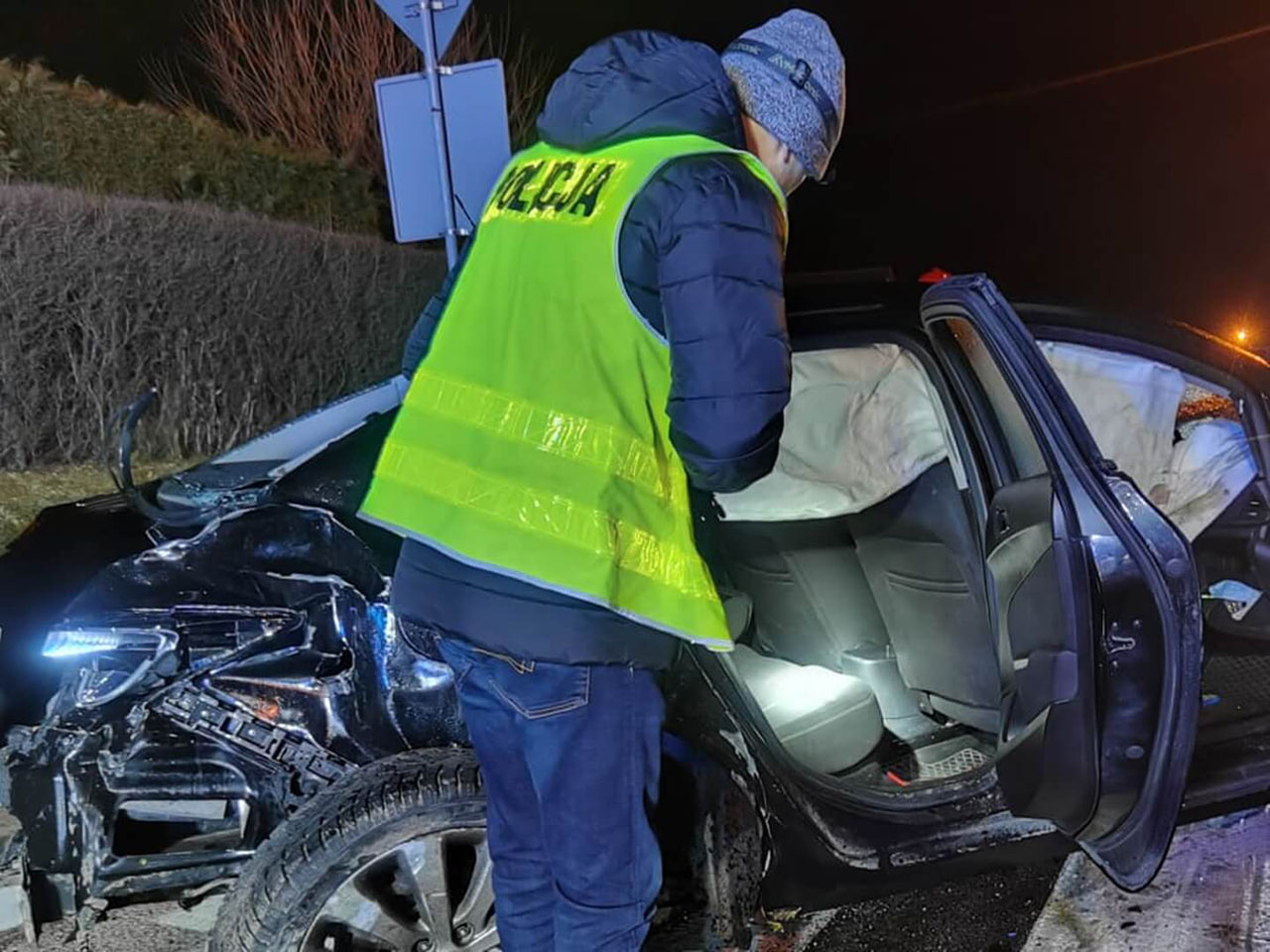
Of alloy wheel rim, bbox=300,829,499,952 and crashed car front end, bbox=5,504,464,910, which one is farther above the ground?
crashed car front end, bbox=5,504,464,910

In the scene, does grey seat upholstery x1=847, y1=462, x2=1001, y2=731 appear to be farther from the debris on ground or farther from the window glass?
the debris on ground

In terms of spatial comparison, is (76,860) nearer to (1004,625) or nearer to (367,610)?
(367,610)

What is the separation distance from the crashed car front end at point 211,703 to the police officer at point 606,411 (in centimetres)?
46

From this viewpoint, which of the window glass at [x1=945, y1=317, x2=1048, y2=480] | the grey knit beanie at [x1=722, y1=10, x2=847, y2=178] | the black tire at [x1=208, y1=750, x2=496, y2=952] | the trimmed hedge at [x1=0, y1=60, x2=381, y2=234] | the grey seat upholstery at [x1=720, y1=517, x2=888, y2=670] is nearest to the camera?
the grey knit beanie at [x1=722, y1=10, x2=847, y2=178]

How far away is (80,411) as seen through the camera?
560cm

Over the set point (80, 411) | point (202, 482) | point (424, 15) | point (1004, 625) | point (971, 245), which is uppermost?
point (424, 15)

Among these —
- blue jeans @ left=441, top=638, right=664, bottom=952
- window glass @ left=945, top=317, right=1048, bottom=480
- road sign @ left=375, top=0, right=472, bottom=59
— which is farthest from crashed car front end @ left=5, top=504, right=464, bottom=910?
road sign @ left=375, top=0, right=472, bottom=59

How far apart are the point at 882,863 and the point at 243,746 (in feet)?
4.16

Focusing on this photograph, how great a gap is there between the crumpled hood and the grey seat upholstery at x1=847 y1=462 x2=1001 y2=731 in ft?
4.36

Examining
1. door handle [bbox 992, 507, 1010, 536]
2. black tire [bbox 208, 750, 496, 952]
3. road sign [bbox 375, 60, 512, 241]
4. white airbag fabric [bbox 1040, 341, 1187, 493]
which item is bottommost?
black tire [bbox 208, 750, 496, 952]

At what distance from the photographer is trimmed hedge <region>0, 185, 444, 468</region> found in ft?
17.2

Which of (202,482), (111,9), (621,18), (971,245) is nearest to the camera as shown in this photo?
(202,482)

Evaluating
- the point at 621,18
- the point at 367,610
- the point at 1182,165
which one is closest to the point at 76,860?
the point at 367,610

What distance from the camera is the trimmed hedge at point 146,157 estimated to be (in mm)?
6113
